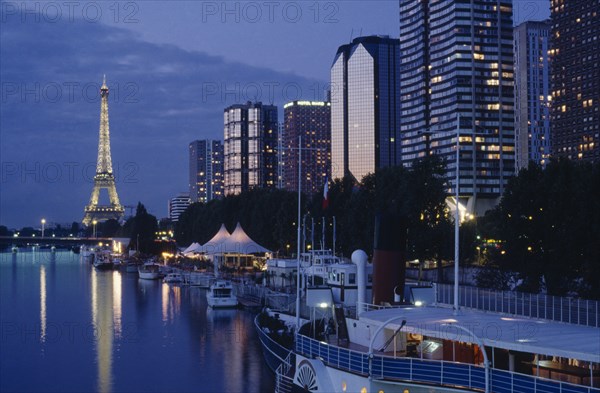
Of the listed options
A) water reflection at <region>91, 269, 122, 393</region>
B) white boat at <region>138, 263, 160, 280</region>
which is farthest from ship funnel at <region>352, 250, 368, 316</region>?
white boat at <region>138, 263, 160, 280</region>

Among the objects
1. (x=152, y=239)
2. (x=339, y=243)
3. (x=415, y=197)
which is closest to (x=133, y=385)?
(x=415, y=197)

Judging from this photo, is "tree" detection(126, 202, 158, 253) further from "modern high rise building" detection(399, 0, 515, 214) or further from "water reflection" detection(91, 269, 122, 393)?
"modern high rise building" detection(399, 0, 515, 214)

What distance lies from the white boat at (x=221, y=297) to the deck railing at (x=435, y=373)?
48.6 meters

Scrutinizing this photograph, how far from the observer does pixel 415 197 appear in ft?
239

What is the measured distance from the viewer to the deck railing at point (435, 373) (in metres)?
20.7

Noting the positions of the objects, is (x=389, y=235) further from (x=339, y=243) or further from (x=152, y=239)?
(x=152, y=239)

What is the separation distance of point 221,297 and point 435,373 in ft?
180

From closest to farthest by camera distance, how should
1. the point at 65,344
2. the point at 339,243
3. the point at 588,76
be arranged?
the point at 65,344
the point at 339,243
the point at 588,76

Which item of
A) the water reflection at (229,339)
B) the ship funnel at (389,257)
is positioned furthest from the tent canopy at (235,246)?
the ship funnel at (389,257)

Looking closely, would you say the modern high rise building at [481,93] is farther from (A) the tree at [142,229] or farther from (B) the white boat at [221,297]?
(B) the white boat at [221,297]

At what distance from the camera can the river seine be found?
144ft

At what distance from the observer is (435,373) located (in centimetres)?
Answer: 2356

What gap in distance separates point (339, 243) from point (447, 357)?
204 feet

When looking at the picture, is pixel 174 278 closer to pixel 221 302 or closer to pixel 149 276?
pixel 149 276
